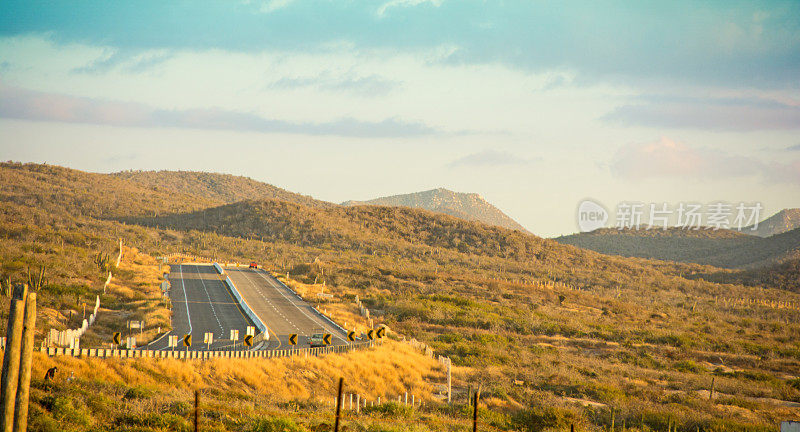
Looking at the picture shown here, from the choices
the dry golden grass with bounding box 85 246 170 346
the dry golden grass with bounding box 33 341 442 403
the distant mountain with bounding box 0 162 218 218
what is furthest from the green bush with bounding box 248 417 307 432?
the distant mountain with bounding box 0 162 218 218

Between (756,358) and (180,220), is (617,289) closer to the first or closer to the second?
(756,358)

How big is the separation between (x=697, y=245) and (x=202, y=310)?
162 m

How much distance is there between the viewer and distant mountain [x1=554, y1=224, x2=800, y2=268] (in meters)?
145

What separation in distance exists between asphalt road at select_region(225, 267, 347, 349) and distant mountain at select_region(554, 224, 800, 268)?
11633cm

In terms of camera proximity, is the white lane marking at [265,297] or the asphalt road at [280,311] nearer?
the asphalt road at [280,311]

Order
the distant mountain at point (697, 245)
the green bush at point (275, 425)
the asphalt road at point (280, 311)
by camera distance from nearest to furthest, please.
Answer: the green bush at point (275, 425)
the asphalt road at point (280, 311)
the distant mountain at point (697, 245)

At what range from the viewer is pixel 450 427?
21.9 m

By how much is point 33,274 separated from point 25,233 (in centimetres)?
2449

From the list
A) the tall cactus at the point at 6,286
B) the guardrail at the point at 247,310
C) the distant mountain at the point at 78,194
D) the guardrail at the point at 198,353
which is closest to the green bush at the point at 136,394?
the guardrail at the point at 198,353

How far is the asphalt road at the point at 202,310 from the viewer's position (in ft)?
118

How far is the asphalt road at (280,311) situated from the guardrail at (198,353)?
7.26 ft

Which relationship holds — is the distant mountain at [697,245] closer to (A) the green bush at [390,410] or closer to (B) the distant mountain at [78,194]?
(B) the distant mountain at [78,194]

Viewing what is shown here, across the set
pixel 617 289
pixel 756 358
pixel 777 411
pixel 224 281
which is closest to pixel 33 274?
pixel 224 281

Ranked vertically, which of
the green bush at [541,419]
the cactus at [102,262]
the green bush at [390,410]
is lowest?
the green bush at [541,419]
